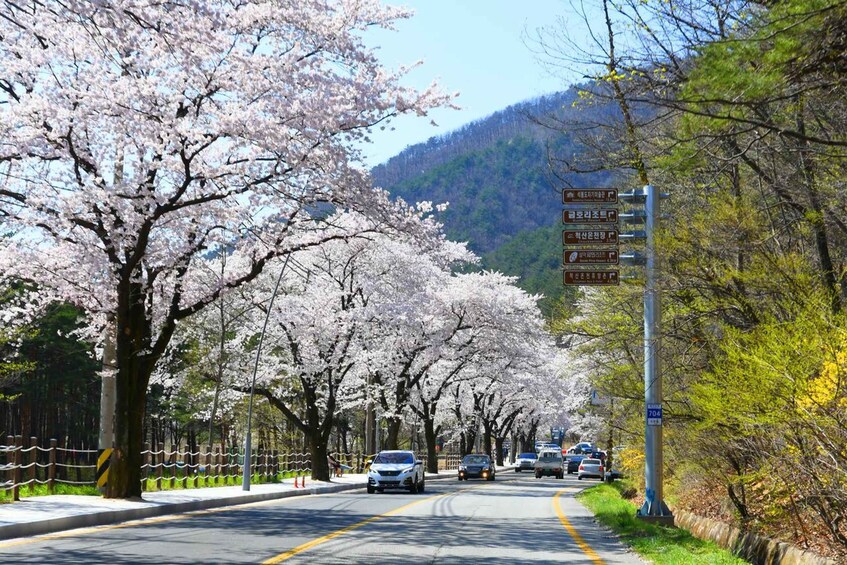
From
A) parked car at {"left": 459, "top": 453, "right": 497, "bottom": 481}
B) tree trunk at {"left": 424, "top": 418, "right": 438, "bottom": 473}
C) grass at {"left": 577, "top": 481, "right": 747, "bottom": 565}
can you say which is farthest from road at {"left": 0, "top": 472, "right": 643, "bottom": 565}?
tree trunk at {"left": 424, "top": 418, "right": 438, "bottom": 473}

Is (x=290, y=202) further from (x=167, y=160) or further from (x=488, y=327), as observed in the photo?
(x=488, y=327)

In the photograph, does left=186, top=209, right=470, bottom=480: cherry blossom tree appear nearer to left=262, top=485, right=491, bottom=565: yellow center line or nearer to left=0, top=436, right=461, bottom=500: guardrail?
left=0, top=436, right=461, bottom=500: guardrail

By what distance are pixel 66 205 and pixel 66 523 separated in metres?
7.55

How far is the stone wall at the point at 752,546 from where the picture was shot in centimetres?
1106

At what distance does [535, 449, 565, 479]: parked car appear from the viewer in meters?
66.2

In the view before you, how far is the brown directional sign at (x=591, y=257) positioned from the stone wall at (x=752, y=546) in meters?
4.74

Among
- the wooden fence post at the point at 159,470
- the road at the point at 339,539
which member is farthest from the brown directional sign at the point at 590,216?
the wooden fence post at the point at 159,470

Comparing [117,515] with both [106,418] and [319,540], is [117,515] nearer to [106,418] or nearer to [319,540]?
[319,540]

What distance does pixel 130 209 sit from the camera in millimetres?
22531

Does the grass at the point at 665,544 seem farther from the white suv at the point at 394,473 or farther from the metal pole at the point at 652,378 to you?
the white suv at the point at 394,473

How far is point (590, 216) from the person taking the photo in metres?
19.1

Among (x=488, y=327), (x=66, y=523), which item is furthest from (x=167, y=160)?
(x=488, y=327)

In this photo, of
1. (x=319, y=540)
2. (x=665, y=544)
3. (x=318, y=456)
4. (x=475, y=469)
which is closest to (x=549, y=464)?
(x=475, y=469)

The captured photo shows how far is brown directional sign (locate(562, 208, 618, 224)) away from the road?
557 cm
